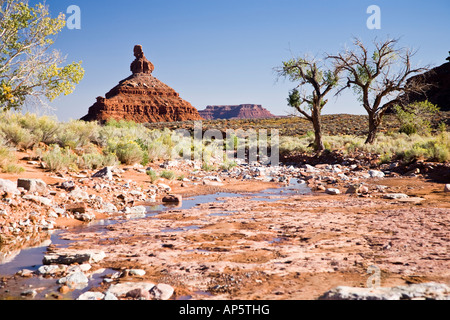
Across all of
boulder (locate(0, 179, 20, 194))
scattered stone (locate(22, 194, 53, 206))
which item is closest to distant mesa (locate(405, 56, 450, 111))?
scattered stone (locate(22, 194, 53, 206))

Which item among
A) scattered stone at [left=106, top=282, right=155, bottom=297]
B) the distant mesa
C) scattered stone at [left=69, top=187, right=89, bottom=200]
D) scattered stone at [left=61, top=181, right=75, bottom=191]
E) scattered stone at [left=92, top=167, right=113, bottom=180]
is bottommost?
scattered stone at [left=106, top=282, right=155, bottom=297]

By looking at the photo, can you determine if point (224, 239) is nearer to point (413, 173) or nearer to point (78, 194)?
point (78, 194)

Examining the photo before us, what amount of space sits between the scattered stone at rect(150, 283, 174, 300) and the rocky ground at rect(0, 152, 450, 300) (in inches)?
0.5

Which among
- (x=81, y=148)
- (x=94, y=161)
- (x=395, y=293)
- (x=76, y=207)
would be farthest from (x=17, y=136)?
(x=395, y=293)

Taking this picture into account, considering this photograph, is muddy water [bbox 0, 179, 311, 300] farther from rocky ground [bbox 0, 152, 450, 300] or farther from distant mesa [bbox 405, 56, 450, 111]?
distant mesa [bbox 405, 56, 450, 111]

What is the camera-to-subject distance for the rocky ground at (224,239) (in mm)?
3430

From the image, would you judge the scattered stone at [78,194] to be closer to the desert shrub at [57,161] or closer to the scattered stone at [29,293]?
the desert shrub at [57,161]

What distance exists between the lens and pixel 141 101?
443 feet

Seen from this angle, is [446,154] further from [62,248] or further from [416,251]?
[62,248]

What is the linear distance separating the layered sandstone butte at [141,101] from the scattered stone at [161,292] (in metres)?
124

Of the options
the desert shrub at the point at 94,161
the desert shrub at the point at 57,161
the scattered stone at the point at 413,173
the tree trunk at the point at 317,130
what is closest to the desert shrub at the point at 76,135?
the desert shrub at the point at 94,161

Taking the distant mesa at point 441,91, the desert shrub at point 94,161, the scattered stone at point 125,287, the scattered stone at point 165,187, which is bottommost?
the scattered stone at point 125,287

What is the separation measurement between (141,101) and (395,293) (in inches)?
5477

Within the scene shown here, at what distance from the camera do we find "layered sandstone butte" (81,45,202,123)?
128125mm
